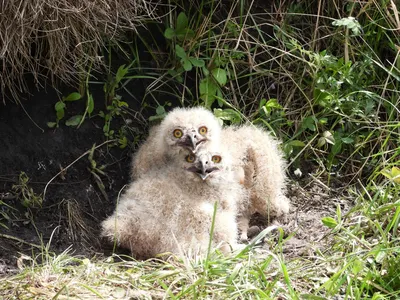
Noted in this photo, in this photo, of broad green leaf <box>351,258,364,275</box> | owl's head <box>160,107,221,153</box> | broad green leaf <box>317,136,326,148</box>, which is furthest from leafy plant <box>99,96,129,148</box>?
broad green leaf <box>351,258,364,275</box>

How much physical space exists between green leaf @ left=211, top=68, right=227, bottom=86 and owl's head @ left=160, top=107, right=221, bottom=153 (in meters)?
0.58

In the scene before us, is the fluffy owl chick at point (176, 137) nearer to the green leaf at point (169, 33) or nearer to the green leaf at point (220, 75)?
the green leaf at point (220, 75)

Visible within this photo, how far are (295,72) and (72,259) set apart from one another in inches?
99.5

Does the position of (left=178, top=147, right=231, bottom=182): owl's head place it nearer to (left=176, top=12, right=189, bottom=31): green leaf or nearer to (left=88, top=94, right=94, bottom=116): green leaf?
(left=88, top=94, right=94, bottom=116): green leaf

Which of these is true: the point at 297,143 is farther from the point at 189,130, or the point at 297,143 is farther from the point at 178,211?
the point at 178,211

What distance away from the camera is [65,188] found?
18.0ft

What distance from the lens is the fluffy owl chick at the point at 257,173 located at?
5570 mm

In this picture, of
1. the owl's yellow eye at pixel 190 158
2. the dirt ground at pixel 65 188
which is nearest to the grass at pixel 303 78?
the dirt ground at pixel 65 188

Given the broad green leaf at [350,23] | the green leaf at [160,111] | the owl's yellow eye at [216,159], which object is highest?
the broad green leaf at [350,23]

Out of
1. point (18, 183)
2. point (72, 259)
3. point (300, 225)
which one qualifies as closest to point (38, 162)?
point (18, 183)

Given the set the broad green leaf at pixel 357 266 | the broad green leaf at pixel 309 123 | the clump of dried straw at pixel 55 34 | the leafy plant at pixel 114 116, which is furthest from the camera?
the broad green leaf at pixel 309 123

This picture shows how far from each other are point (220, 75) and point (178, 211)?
1.40m

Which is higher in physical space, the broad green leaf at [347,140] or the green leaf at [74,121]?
the green leaf at [74,121]

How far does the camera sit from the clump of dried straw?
493cm
